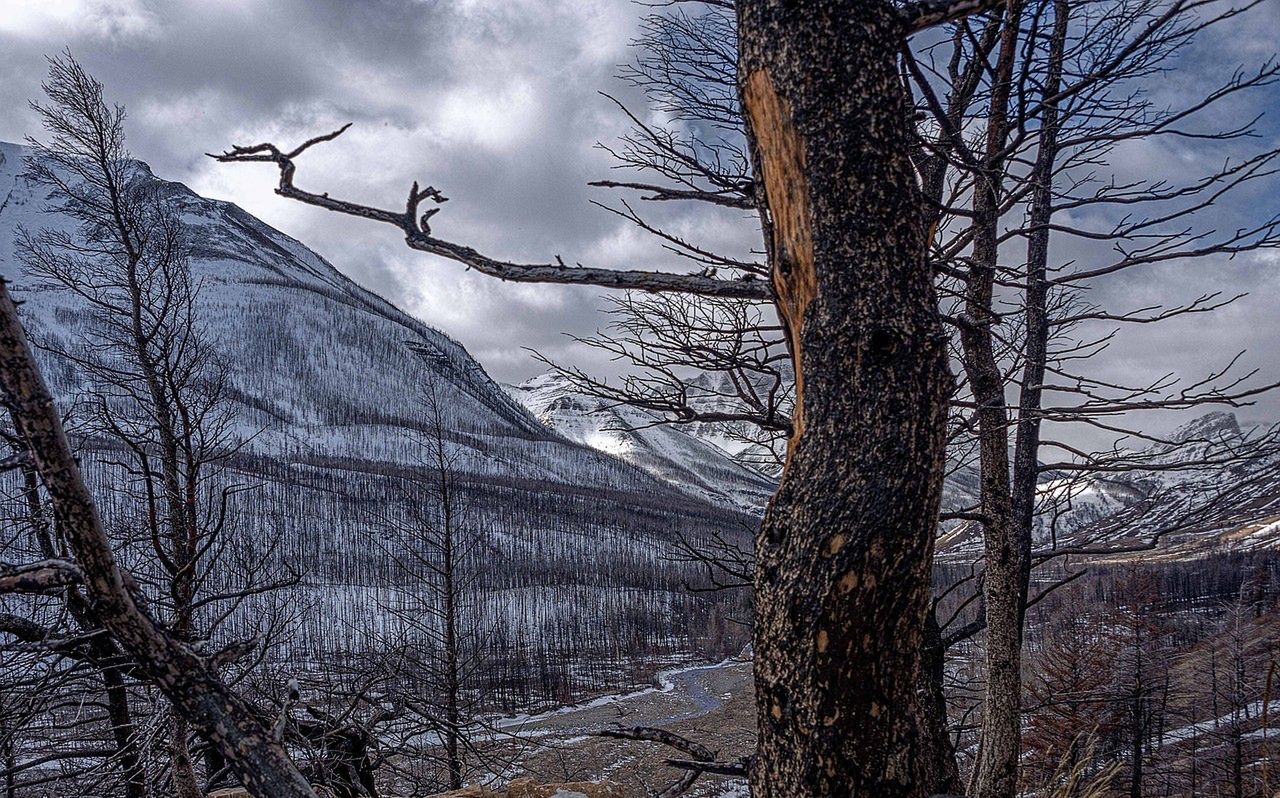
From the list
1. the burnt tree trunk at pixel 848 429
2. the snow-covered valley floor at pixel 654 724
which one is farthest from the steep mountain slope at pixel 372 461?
the burnt tree trunk at pixel 848 429

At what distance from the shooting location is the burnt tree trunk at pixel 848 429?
173 centimetres

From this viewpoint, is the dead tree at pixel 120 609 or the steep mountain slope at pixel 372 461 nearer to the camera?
the dead tree at pixel 120 609

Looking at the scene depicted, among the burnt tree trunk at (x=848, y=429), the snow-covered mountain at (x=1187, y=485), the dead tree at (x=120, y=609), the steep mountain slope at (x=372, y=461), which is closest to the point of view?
the burnt tree trunk at (x=848, y=429)

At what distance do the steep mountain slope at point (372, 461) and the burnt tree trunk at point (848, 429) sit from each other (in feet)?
179

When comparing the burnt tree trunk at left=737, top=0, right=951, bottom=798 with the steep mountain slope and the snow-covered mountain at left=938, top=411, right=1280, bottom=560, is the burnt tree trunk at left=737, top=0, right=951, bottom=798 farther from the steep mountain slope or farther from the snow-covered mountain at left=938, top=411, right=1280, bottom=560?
the steep mountain slope

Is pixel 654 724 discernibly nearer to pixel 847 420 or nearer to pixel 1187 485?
pixel 1187 485

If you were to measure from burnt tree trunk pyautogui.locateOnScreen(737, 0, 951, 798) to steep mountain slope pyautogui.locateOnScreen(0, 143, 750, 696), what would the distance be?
54.5 metres

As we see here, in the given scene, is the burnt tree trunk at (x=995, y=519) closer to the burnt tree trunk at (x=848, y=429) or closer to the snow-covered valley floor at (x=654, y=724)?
the burnt tree trunk at (x=848, y=429)

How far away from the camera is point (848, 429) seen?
1.78 metres

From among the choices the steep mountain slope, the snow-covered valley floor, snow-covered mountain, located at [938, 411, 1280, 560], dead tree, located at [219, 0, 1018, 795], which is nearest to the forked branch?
dead tree, located at [219, 0, 1018, 795]

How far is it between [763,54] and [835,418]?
3.35 ft

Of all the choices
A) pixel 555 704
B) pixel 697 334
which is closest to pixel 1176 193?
pixel 697 334

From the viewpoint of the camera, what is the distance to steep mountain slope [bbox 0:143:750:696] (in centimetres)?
7056

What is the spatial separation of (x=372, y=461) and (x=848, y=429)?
11800 centimetres
